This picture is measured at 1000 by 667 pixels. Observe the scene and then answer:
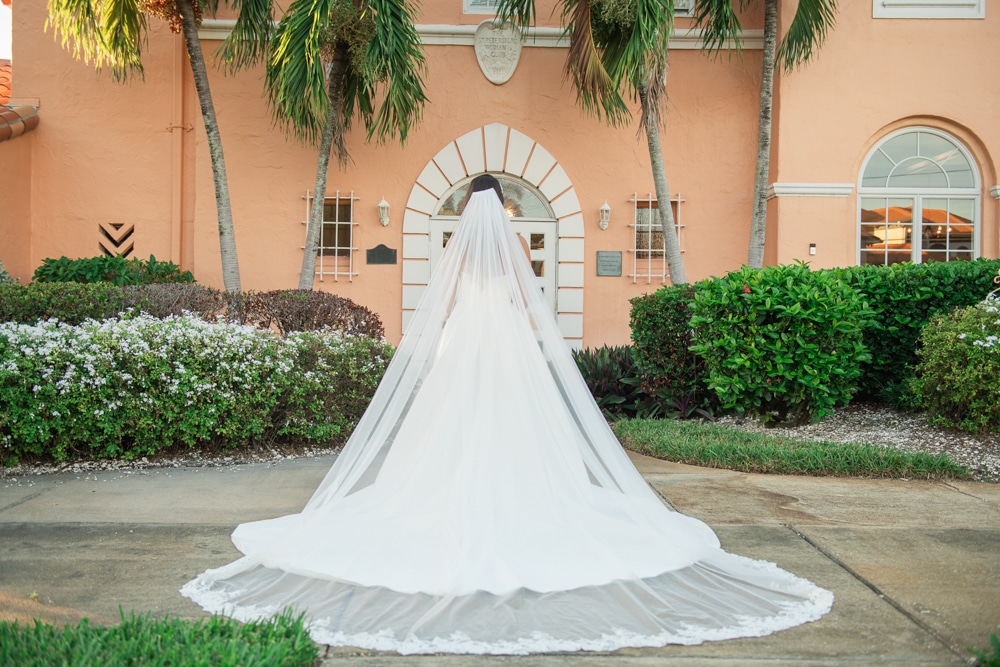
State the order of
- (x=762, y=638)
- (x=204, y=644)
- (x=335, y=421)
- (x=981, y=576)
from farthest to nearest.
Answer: (x=335, y=421), (x=981, y=576), (x=762, y=638), (x=204, y=644)

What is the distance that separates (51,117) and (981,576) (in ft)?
41.4

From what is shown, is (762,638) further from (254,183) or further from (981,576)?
(254,183)

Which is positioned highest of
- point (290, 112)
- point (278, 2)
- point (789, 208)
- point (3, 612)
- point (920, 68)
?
point (278, 2)

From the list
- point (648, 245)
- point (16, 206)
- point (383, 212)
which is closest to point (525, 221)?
point (648, 245)

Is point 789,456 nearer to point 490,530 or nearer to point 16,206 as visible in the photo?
point 490,530

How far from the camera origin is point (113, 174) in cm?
1166

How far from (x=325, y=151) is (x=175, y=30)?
2520mm

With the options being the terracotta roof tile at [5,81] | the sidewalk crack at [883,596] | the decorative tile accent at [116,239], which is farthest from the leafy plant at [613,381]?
the terracotta roof tile at [5,81]

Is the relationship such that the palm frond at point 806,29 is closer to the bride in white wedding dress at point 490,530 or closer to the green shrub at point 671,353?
the green shrub at point 671,353

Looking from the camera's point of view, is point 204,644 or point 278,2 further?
point 278,2

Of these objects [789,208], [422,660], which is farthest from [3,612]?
[789,208]

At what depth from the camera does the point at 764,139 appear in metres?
10.4

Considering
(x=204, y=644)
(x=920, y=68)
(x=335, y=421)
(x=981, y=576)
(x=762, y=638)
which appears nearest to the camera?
(x=204, y=644)

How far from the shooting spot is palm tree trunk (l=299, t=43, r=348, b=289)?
10031 millimetres
